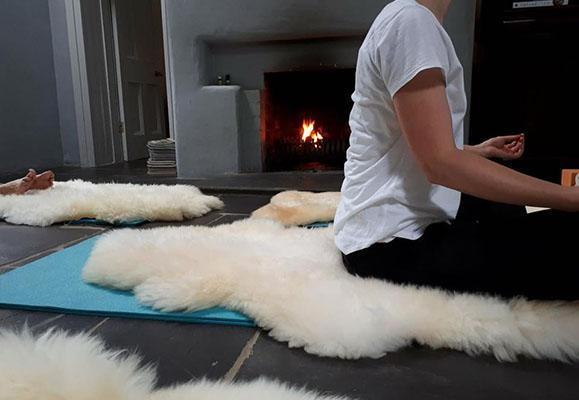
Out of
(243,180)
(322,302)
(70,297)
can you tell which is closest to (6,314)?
(70,297)

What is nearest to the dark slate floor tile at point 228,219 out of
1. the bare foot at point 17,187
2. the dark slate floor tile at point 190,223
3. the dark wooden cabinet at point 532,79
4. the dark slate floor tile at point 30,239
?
the dark slate floor tile at point 190,223

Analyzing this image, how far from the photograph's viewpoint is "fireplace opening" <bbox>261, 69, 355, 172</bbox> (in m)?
3.08

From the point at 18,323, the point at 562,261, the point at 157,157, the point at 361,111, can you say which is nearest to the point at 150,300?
the point at 18,323

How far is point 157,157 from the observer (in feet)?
10.8

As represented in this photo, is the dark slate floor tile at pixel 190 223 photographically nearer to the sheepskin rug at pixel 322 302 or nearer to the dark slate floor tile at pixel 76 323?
the sheepskin rug at pixel 322 302

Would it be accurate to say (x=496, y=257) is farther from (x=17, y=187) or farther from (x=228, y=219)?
(x=17, y=187)

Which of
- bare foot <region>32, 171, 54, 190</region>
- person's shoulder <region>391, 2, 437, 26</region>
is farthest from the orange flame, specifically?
person's shoulder <region>391, 2, 437, 26</region>

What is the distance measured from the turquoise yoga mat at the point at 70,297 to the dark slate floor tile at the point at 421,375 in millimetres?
168

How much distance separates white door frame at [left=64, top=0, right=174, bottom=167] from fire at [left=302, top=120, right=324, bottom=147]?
1073 millimetres

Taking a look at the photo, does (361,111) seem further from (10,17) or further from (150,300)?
(10,17)

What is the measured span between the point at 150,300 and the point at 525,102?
7.71ft

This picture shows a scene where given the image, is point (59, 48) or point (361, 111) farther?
point (59, 48)

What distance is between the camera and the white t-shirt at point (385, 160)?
817 millimetres

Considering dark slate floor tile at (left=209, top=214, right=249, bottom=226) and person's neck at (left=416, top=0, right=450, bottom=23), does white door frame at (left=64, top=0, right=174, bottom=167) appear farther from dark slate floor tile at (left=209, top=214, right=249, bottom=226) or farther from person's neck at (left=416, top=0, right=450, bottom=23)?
person's neck at (left=416, top=0, right=450, bottom=23)
